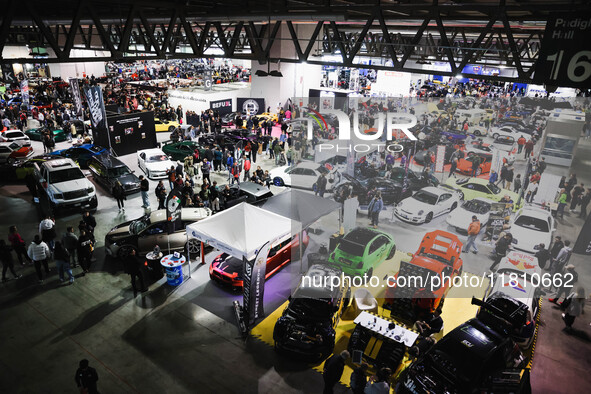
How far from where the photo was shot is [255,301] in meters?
8.45

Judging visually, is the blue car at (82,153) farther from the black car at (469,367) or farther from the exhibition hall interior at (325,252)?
the black car at (469,367)

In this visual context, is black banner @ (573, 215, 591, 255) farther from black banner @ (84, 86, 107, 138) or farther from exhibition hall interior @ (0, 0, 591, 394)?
black banner @ (84, 86, 107, 138)

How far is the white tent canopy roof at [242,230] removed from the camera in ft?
28.5

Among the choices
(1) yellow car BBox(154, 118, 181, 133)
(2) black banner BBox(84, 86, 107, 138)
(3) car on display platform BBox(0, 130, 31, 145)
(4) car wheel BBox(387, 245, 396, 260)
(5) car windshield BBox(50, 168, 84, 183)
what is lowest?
(4) car wheel BBox(387, 245, 396, 260)

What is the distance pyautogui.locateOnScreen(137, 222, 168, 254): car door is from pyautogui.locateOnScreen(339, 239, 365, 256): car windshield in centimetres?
495

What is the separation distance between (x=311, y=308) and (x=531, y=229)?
24.2ft

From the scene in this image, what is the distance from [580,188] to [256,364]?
12.6 meters

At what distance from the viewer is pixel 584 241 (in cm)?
1126

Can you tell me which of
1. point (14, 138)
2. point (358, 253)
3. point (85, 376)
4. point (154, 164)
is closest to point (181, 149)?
point (154, 164)

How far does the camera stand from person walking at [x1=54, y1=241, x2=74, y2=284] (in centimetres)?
938

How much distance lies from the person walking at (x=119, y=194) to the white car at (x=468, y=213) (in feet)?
38.6

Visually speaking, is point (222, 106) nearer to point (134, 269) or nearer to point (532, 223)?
point (134, 269)

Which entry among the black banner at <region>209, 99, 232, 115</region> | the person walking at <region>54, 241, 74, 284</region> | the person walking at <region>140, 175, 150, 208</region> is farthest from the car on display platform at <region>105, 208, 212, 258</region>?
the black banner at <region>209, 99, 232, 115</region>

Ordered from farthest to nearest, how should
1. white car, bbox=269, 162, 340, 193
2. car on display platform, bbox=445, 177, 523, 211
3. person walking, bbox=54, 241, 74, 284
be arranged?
1. white car, bbox=269, 162, 340, 193
2. car on display platform, bbox=445, 177, 523, 211
3. person walking, bbox=54, 241, 74, 284
